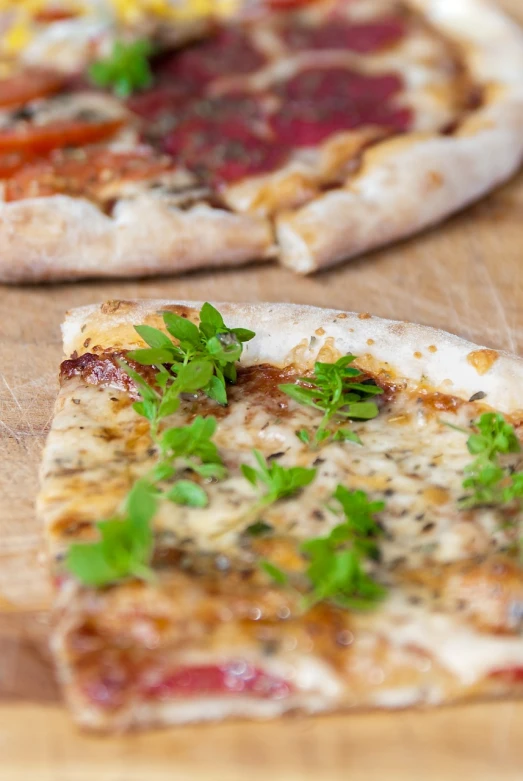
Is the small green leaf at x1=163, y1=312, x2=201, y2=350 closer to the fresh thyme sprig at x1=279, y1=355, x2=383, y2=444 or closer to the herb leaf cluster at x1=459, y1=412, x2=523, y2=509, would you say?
the fresh thyme sprig at x1=279, y1=355, x2=383, y2=444

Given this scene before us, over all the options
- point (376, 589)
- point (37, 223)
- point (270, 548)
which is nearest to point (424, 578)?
point (376, 589)

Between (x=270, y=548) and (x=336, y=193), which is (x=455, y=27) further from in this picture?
(x=270, y=548)

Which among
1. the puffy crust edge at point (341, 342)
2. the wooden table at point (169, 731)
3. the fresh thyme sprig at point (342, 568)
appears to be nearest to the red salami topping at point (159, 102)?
the wooden table at point (169, 731)

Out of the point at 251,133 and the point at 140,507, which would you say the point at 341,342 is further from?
the point at 251,133

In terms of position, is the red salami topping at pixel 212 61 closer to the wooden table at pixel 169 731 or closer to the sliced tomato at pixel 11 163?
the sliced tomato at pixel 11 163

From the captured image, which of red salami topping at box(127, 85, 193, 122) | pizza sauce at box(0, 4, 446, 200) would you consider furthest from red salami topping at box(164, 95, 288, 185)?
red salami topping at box(127, 85, 193, 122)
